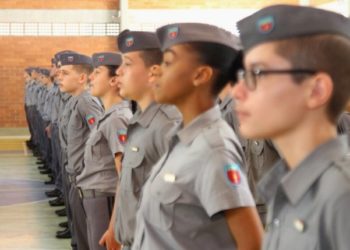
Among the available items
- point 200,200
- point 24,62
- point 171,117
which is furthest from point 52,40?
point 200,200

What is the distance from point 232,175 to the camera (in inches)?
85.6

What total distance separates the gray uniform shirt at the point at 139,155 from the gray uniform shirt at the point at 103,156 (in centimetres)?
91

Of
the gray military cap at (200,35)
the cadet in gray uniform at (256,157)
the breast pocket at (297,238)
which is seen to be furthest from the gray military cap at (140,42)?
the breast pocket at (297,238)

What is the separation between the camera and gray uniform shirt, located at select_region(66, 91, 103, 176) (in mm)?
5406

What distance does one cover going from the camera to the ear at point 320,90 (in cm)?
155

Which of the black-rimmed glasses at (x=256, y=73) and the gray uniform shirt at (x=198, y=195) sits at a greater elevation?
the black-rimmed glasses at (x=256, y=73)

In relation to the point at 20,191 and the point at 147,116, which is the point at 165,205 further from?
the point at 20,191

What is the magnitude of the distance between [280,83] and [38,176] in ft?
32.6

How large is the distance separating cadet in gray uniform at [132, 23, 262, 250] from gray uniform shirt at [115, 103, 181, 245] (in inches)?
29.5

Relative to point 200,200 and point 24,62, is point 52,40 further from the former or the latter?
point 200,200

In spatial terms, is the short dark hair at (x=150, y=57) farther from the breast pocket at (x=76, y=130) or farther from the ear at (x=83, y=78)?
the ear at (x=83, y=78)

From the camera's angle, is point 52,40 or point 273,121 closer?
point 273,121

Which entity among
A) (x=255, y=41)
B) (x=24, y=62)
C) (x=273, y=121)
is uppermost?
(x=255, y=41)

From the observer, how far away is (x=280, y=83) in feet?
5.21
